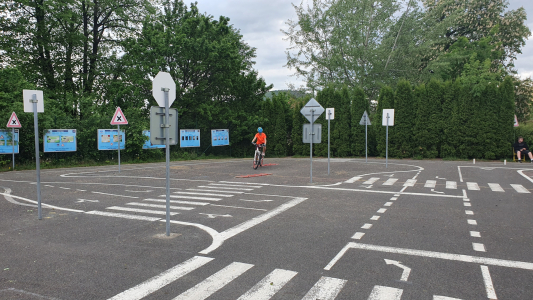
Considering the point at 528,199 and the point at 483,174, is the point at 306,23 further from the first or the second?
the point at 528,199

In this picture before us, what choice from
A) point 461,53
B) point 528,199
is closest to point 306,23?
point 461,53

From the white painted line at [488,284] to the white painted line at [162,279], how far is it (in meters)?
3.49

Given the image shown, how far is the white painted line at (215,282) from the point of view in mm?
4133

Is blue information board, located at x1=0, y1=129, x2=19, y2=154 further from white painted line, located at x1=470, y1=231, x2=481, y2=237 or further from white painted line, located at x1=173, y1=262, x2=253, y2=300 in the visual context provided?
white painted line, located at x1=470, y1=231, x2=481, y2=237

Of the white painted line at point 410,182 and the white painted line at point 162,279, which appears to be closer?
the white painted line at point 162,279

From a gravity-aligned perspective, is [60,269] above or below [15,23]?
below

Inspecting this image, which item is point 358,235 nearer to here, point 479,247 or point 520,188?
point 479,247

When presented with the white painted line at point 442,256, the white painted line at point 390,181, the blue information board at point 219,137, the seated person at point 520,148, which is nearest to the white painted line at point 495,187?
the white painted line at point 390,181

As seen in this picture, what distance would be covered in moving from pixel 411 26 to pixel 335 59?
8203 mm

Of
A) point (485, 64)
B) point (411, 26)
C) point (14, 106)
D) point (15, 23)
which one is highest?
point (411, 26)

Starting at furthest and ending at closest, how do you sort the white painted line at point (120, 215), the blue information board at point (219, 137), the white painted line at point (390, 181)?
1. the blue information board at point (219, 137)
2. the white painted line at point (390, 181)
3. the white painted line at point (120, 215)

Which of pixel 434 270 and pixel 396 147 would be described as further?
pixel 396 147

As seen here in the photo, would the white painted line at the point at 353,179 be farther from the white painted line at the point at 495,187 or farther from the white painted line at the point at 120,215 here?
the white painted line at the point at 120,215

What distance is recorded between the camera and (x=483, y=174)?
1661 cm
